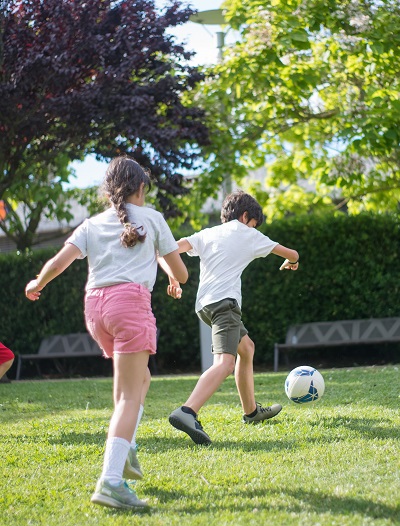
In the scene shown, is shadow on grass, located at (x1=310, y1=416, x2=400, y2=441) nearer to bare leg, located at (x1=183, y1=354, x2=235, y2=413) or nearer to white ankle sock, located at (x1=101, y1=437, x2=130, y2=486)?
bare leg, located at (x1=183, y1=354, x2=235, y2=413)

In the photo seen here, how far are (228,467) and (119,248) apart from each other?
135 centimetres

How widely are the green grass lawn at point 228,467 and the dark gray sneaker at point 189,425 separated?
0.08m

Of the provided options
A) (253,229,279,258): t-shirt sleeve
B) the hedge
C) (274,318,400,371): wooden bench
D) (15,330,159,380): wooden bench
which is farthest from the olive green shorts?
(15,330,159,380): wooden bench

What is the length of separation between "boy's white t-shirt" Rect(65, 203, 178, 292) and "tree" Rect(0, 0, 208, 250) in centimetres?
764

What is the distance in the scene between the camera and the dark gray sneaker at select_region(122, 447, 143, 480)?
383 centimetres

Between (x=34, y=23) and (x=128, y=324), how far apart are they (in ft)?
30.3

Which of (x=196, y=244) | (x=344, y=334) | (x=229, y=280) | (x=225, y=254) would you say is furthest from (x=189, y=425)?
(x=344, y=334)

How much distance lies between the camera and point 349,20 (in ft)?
42.0

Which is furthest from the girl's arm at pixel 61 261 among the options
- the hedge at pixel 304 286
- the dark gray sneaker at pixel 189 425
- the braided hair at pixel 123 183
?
the hedge at pixel 304 286

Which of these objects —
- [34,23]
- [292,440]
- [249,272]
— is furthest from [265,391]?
[34,23]

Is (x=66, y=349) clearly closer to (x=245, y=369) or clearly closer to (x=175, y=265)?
(x=245, y=369)

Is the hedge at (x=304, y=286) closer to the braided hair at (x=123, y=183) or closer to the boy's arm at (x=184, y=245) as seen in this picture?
the boy's arm at (x=184, y=245)

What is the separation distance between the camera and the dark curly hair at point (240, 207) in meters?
5.78

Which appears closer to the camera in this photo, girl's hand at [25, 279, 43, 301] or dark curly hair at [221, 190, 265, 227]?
girl's hand at [25, 279, 43, 301]
